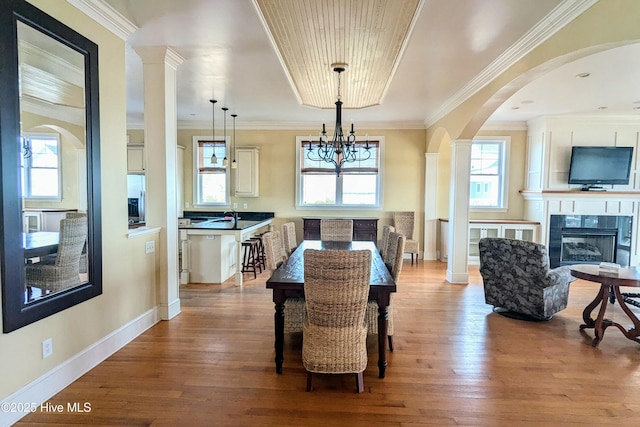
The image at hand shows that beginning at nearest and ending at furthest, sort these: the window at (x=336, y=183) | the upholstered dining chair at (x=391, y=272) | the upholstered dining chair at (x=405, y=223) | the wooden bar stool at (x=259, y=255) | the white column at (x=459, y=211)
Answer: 1. the upholstered dining chair at (x=391, y=272)
2. the white column at (x=459, y=211)
3. the wooden bar stool at (x=259, y=255)
4. the upholstered dining chair at (x=405, y=223)
5. the window at (x=336, y=183)

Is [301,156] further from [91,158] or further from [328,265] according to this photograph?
[328,265]

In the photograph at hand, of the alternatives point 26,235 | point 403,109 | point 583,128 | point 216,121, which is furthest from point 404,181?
point 26,235

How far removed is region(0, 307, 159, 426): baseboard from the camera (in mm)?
2039

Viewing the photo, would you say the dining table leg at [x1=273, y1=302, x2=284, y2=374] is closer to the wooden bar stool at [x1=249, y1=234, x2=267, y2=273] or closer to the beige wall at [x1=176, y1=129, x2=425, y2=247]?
the wooden bar stool at [x1=249, y1=234, x2=267, y2=273]

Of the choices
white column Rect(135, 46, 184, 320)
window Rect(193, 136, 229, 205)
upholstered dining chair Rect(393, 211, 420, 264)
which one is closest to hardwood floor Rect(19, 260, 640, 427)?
white column Rect(135, 46, 184, 320)

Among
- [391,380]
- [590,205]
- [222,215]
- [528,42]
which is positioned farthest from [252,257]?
[590,205]

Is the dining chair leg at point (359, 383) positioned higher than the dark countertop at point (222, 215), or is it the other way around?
the dark countertop at point (222, 215)

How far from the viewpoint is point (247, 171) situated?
7.04 metres

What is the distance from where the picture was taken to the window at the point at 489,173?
6.91 meters

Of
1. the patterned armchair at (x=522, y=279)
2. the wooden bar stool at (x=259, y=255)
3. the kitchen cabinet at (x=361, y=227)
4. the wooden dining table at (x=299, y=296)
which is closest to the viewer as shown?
the wooden dining table at (x=299, y=296)

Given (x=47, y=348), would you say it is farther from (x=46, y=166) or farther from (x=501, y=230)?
(x=501, y=230)

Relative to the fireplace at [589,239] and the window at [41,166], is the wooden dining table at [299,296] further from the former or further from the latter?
the fireplace at [589,239]

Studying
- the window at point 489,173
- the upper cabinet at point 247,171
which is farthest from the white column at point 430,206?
the upper cabinet at point 247,171

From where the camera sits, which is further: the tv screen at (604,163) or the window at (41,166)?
the tv screen at (604,163)
